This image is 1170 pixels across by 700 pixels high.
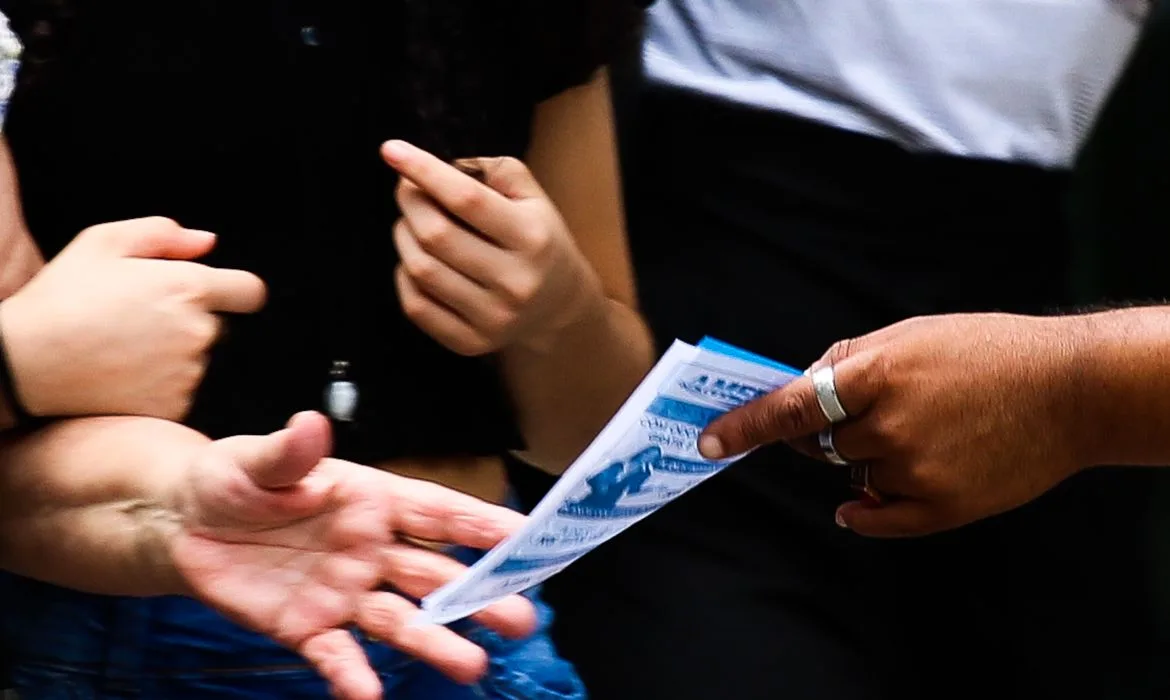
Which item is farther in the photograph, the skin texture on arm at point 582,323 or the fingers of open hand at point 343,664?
the skin texture on arm at point 582,323

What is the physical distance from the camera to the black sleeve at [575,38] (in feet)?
2.86

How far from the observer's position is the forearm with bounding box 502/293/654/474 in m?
0.92

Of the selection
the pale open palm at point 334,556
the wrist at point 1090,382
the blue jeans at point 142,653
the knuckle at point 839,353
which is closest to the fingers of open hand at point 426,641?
the pale open palm at point 334,556

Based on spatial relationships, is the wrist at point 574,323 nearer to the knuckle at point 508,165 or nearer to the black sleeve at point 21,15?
the knuckle at point 508,165

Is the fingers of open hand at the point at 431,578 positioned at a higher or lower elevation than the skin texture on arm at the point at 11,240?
lower

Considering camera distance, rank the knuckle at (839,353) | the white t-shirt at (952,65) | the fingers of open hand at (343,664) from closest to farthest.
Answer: the fingers of open hand at (343,664)
the knuckle at (839,353)
the white t-shirt at (952,65)

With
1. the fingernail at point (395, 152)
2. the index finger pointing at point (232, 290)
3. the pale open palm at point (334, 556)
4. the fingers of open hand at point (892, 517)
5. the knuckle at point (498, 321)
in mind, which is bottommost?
the fingers of open hand at point (892, 517)

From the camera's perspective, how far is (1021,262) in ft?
4.03

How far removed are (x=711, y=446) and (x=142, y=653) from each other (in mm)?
351

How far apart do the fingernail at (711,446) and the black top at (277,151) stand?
6.6 inches

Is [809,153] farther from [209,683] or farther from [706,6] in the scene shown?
[209,683]

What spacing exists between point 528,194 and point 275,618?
0.31 metres

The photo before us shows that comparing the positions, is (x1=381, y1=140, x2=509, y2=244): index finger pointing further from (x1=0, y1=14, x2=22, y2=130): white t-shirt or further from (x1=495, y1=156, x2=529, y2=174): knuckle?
(x1=0, y1=14, x2=22, y2=130): white t-shirt

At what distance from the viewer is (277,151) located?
0.82m
